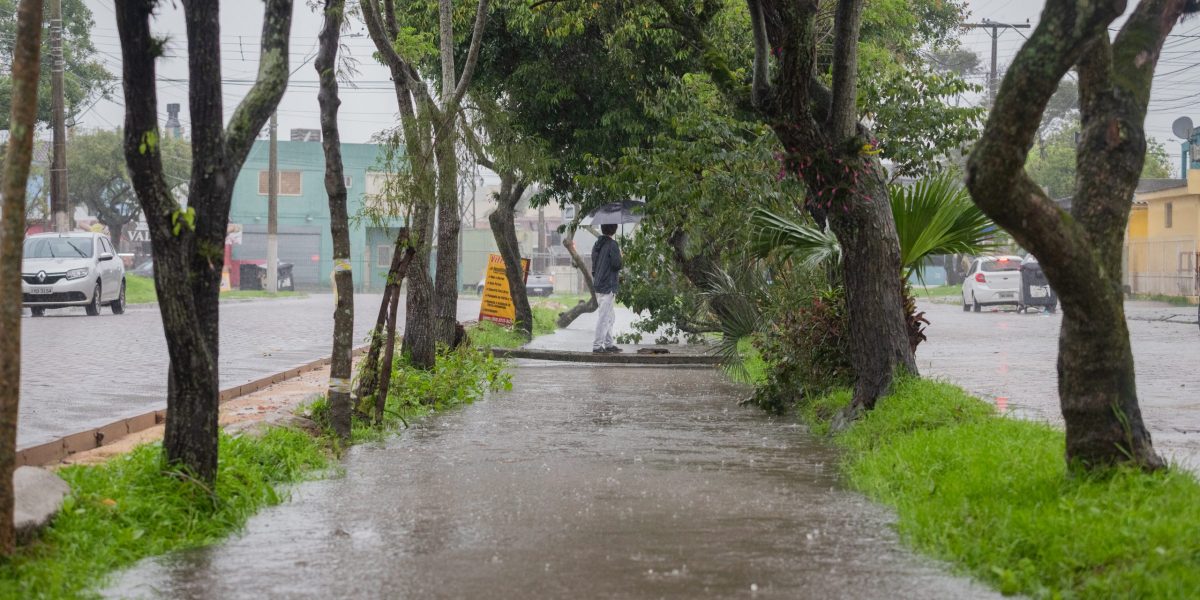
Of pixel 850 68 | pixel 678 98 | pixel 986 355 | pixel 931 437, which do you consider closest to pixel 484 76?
pixel 678 98

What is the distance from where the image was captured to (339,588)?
18.5 ft

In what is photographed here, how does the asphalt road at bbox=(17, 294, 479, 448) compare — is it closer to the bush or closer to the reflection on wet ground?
the reflection on wet ground

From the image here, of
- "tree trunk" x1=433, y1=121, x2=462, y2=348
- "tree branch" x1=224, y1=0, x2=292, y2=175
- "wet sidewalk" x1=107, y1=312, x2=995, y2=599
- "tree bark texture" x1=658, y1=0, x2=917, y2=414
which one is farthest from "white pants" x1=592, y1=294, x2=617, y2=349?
"tree branch" x1=224, y1=0, x2=292, y2=175

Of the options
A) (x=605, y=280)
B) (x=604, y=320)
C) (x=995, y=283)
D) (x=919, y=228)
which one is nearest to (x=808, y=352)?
(x=919, y=228)

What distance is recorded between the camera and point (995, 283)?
130 ft

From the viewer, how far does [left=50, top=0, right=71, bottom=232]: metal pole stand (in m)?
34.0

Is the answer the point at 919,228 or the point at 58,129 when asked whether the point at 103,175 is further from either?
the point at 919,228

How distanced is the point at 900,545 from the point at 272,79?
4258 millimetres

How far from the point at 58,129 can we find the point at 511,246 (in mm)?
15524

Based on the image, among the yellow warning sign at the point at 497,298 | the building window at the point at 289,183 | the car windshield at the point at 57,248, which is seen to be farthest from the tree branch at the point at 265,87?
the building window at the point at 289,183

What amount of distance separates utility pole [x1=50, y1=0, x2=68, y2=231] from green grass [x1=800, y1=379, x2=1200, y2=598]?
2934cm

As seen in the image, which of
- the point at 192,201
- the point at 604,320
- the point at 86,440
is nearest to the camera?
the point at 192,201

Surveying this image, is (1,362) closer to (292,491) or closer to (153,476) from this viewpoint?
(153,476)

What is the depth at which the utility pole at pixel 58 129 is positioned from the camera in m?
34.0
